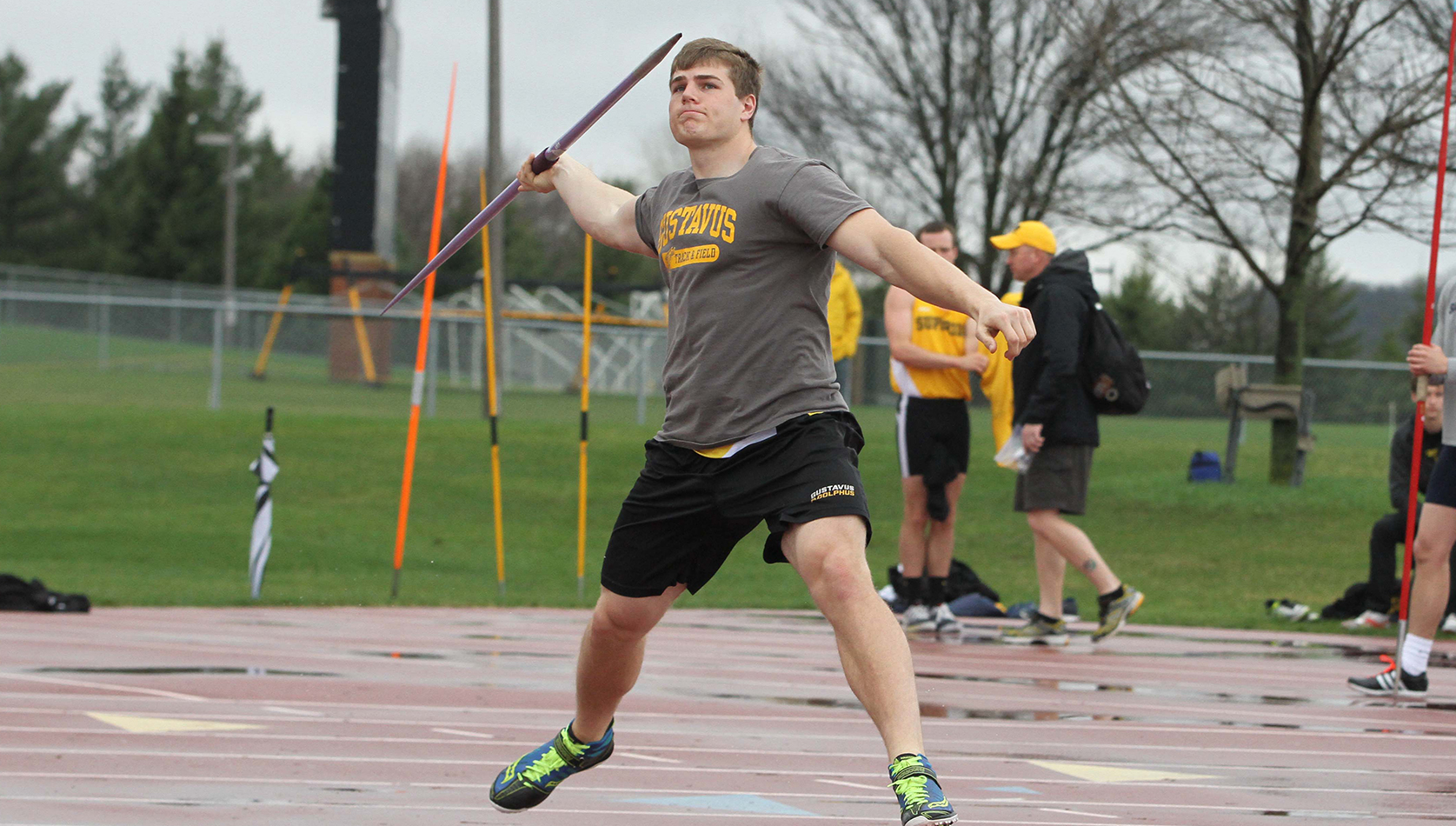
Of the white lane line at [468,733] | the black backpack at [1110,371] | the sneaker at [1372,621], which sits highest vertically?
the black backpack at [1110,371]

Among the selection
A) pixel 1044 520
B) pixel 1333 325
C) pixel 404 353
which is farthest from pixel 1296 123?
pixel 1333 325

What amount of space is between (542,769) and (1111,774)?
1.79 metres

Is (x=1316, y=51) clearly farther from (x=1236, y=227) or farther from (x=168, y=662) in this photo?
(x=168, y=662)

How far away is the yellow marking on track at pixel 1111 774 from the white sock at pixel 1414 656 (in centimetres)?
225

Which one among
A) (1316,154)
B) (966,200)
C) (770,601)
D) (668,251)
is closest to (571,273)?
(966,200)

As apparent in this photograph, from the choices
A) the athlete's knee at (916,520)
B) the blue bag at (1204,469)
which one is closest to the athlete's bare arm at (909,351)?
the athlete's knee at (916,520)

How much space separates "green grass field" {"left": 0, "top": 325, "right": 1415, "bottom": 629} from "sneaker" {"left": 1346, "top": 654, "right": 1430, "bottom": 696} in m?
3.14

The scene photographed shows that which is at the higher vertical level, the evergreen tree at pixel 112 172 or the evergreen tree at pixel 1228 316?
the evergreen tree at pixel 112 172

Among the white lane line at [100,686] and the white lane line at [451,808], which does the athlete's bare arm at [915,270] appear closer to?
the white lane line at [451,808]

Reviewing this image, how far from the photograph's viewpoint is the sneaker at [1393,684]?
6691mm

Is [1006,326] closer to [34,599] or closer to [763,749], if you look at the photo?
[763,749]

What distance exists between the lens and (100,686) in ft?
21.0

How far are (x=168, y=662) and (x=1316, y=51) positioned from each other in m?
13.0

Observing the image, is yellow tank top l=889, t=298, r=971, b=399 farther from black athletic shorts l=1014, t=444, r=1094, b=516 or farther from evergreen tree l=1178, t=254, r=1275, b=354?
evergreen tree l=1178, t=254, r=1275, b=354
